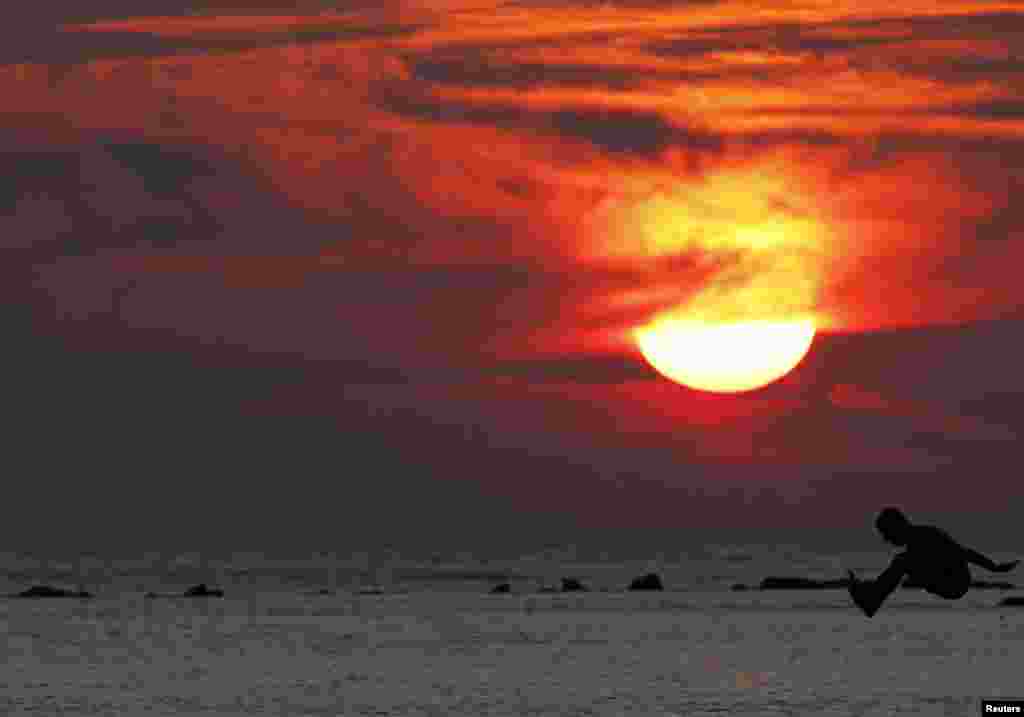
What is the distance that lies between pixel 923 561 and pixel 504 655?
62.3 meters

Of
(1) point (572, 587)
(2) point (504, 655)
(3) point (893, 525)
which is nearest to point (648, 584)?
(1) point (572, 587)

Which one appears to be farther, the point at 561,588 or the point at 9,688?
the point at 561,588

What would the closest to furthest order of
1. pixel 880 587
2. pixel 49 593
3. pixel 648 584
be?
pixel 880 587 → pixel 49 593 → pixel 648 584

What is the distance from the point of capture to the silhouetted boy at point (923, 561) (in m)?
12.7

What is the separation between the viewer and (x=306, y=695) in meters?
57.2

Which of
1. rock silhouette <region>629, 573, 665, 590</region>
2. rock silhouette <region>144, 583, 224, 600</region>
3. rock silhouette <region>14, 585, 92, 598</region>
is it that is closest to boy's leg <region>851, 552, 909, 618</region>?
Result: rock silhouette <region>144, 583, 224, 600</region>

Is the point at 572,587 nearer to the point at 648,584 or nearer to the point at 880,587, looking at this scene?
the point at 648,584

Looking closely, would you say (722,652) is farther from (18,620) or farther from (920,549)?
(920,549)

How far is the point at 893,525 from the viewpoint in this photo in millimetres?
13039

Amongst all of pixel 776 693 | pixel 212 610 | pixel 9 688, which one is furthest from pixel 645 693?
pixel 212 610

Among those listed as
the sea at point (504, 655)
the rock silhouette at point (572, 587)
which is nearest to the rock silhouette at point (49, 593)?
the sea at point (504, 655)

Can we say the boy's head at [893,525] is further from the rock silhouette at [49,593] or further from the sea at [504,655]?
the rock silhouette at [49,593]

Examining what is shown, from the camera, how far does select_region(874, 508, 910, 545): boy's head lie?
12.9m

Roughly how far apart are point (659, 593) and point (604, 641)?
6665 cm
